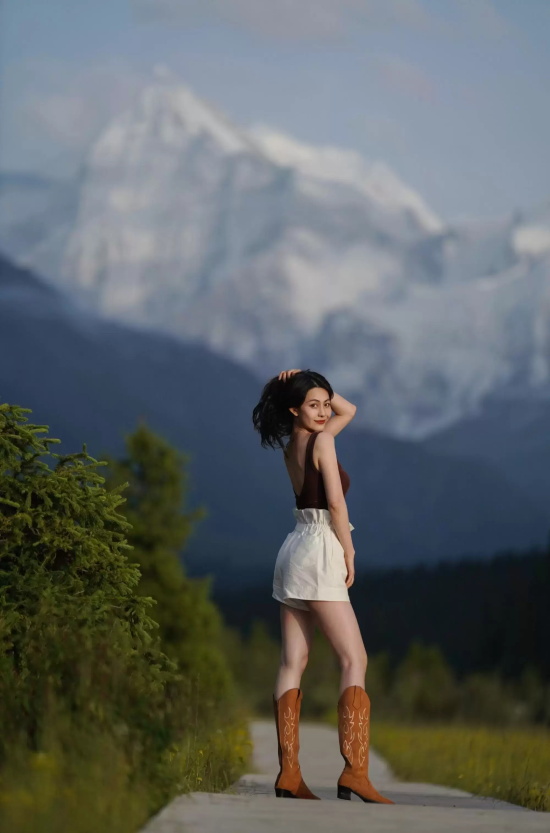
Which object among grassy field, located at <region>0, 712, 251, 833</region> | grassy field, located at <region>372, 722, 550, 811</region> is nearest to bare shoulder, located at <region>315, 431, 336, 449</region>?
grassy field, located at <region>0, 712, 251, 833</region>

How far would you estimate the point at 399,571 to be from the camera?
93250 mm

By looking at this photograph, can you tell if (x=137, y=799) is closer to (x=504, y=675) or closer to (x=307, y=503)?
(x=307, y=503)

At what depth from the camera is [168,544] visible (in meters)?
20.5

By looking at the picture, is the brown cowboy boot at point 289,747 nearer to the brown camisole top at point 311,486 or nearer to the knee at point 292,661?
the knee at point 292,661

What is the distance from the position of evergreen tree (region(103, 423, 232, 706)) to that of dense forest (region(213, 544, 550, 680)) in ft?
148

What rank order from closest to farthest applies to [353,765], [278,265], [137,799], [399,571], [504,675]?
[137,799], [353,765], [504,675], [399,571], [278,265]

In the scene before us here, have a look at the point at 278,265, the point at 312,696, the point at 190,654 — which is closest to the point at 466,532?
the point at 278,265

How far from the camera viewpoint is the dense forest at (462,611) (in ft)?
234

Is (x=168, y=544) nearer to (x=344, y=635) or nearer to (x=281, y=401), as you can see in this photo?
(x=281, y=401)

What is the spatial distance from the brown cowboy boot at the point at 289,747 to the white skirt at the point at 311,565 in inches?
18.1

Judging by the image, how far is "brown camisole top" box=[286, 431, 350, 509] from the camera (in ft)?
22.6

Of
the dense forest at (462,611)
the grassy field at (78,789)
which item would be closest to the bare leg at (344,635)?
the grassy field at (78,789)

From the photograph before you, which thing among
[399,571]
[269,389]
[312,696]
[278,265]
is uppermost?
[278,265]

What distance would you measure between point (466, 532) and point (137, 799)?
179592 mm
